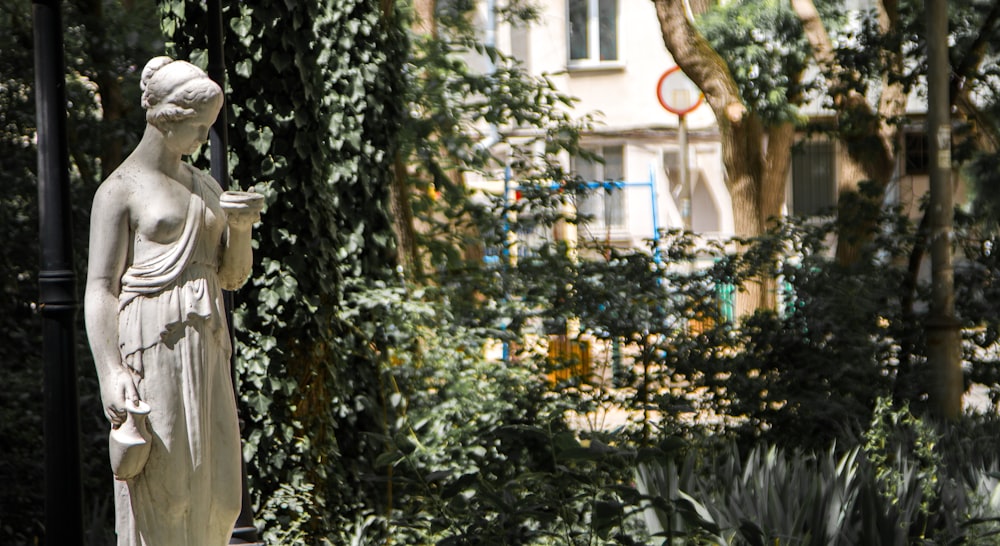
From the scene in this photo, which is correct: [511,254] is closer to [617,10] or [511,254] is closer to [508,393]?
[508,393]

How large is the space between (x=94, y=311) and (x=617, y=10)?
25.3 metres

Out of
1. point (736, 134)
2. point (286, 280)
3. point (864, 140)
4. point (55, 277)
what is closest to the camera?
point (55, 277)

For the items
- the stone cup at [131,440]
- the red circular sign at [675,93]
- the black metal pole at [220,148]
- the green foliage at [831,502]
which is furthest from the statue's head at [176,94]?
the red circular sign at [675,93]

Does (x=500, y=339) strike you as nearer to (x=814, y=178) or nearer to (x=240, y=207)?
(x=240, y=207)

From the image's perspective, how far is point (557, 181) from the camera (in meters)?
10.3

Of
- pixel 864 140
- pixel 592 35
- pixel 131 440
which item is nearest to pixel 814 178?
pixel 592 35

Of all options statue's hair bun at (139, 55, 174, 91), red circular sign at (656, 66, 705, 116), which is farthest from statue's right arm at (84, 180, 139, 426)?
red circular sign at (656, 66, 705, 116)

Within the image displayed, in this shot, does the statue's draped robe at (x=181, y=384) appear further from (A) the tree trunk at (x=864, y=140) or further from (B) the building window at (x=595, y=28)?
(B) the building window at (x=595, y=28)

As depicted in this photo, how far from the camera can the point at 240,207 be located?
3682mm

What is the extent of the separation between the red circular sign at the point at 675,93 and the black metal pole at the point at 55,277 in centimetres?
1610

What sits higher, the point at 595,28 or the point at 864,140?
the point at 595,28

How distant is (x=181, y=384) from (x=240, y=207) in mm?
554

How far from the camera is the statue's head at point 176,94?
3.65 m

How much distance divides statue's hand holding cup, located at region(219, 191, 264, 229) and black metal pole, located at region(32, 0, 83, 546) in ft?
3.71
